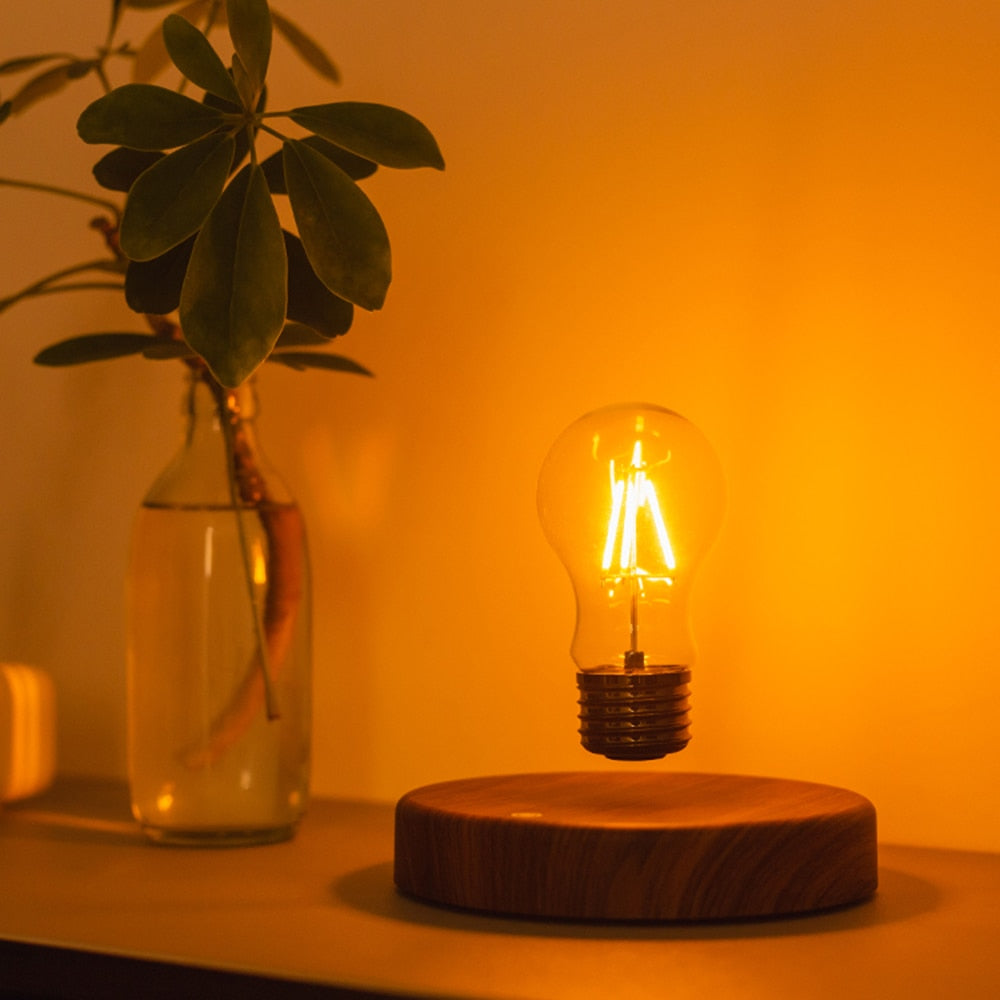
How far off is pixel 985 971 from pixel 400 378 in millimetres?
657

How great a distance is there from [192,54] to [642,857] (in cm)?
50

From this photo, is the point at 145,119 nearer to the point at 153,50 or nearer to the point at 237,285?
the point at 237,285

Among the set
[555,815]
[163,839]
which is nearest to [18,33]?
[163,839]

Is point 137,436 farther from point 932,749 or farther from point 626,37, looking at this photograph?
point 932,749

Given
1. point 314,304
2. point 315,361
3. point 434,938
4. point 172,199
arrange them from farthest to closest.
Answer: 1. point 315,361
2. point 314,304
3. point 172,199
4. point 434,938

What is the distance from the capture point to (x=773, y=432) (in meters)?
0.98

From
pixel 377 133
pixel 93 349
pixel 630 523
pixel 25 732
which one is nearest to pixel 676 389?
pixel 630 523

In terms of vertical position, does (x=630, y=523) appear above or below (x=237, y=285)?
below

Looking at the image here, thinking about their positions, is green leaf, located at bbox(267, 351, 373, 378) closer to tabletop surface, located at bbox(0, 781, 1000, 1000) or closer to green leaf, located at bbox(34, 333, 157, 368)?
green leaf, located at bbox(34, 333, 157, 368)

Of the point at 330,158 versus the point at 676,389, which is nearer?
the point at 330,158

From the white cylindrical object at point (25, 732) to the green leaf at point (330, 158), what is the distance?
438 mm

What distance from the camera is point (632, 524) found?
84 centimetres

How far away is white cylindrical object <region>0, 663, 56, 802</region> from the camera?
3.45 ft

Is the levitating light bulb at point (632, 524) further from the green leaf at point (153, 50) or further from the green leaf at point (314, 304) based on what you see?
the green leaf at point (153, 50)
